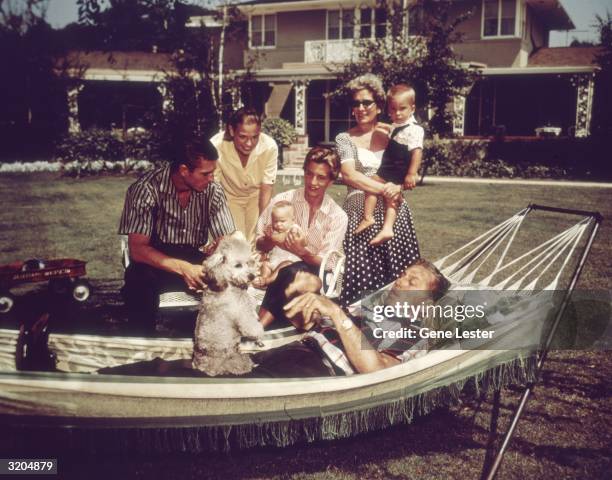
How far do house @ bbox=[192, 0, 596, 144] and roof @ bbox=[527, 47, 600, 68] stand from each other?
0.12 ft

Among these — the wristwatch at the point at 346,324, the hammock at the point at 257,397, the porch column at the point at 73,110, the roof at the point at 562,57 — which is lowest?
the hammock at the point at 257,397

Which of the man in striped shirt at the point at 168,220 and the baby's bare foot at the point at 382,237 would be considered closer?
the man in striped shirt at the point at 168,220

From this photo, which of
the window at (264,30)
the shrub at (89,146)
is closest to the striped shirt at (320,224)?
the shrub at (89,146)

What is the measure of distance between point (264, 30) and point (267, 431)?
2564 centimetres

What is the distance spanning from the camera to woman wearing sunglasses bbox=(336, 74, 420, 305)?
13.5 feet

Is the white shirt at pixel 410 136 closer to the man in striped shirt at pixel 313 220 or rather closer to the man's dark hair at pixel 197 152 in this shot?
the man in striped shirt at pixel 313 220

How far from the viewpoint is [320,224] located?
153 inches

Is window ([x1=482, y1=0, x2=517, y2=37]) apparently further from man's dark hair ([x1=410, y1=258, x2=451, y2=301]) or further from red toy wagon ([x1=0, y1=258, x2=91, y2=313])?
man's dark hair ([x1=410, y1=258, x2=451, y2=301])

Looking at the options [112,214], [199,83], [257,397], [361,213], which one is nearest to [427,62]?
[199,83]

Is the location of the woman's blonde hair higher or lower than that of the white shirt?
higher

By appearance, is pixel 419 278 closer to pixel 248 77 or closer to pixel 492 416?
pixel 492 416

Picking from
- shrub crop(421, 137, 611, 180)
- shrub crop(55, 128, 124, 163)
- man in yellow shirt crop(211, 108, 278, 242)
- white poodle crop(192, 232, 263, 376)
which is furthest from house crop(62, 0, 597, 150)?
white poodle crop(192, 232, 263, 376)

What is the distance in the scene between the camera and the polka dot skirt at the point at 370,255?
13.6 ft

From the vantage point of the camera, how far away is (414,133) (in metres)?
4.43
